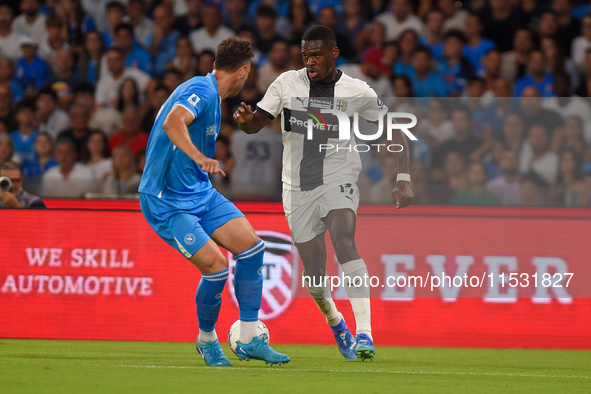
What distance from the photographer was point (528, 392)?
517cm

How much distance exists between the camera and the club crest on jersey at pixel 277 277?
324 inches

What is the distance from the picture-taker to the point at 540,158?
9008mm

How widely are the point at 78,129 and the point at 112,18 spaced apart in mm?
2527

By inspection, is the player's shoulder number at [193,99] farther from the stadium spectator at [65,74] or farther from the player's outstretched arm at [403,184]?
the stadium spectator at [65,74]

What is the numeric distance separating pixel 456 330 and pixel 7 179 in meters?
4.43

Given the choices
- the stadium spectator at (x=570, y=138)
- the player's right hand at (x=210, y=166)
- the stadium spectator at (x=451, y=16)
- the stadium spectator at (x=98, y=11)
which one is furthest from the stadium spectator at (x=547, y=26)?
the player's right hand at (x=210, y=166)

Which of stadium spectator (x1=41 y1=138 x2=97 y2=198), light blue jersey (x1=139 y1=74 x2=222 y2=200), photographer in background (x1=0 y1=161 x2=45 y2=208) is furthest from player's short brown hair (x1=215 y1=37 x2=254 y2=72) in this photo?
stadium spectator (x1=41 y1=138 x2=97 y2=198)

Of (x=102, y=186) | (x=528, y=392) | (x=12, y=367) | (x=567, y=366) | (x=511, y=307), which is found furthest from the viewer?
(x=102, y=186)

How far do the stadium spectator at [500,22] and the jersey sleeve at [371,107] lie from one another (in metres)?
4.96

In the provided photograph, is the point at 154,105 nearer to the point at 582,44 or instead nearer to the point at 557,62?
the point at 557,62

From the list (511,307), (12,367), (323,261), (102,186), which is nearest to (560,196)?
(511,307)

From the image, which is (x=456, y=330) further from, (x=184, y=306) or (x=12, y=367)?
(x=12, y=367)

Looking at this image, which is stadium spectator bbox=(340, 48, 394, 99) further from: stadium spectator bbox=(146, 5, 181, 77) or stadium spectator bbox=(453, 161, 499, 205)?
stadium spectator bbox=(146, 5, 181, 77)

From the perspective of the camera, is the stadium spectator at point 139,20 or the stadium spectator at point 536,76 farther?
the stadium spectator at point 139,20
